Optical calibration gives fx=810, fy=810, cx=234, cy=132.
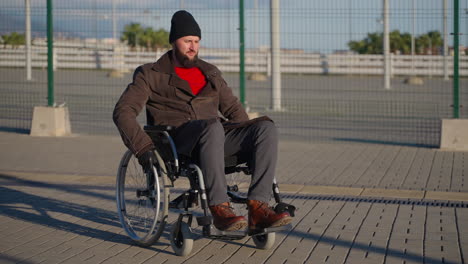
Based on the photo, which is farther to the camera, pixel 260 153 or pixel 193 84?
pixel 193 84

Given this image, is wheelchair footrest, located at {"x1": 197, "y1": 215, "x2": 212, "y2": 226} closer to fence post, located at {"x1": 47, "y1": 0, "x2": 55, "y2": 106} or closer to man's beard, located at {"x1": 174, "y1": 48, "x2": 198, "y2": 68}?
man's beard, located at {"x1": 174, "y1": 48, "x2": 198, "y2": 68}

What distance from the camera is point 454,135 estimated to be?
10539 mm

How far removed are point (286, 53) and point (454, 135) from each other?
3444mm

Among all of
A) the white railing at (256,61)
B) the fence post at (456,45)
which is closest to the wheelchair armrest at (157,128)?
the fence post at (456,45)

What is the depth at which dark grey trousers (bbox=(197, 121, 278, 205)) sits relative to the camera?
5.11 metres

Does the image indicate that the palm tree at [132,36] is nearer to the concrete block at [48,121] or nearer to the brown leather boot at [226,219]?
the concrete block at [48,121]

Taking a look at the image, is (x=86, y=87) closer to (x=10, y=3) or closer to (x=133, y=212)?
(x=10, y=3)

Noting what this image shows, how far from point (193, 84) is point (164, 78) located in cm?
22

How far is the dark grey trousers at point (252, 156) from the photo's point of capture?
511 centimetres

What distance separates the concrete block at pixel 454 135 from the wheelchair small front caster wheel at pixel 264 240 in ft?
18.7

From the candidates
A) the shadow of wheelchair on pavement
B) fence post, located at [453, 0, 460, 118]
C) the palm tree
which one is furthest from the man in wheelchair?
the palm tree

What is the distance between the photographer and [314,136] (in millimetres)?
12531

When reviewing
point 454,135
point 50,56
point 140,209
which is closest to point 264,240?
point 140,209

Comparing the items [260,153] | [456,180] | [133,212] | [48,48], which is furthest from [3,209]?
[48,48]
